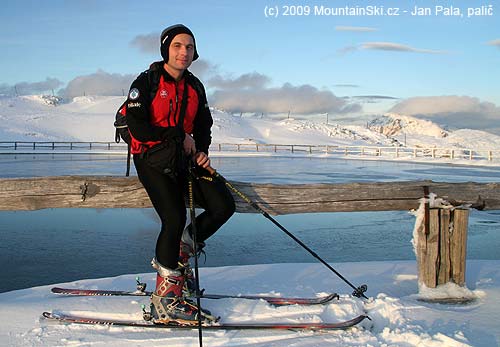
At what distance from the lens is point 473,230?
8602 mm

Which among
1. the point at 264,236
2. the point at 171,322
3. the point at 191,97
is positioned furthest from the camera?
the point at 264,236

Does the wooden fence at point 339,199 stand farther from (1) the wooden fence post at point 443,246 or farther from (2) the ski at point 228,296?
(2) the ski at point 228,296

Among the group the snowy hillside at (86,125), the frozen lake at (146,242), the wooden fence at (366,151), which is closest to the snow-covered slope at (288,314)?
the frozen lake at (146,242)

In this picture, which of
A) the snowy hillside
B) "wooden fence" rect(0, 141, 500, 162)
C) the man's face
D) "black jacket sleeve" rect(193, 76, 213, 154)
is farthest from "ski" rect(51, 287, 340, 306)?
the snowy hillside

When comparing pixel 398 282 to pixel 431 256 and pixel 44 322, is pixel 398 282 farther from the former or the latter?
pixel 44 322

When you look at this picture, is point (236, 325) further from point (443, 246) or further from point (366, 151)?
point (366, 151)

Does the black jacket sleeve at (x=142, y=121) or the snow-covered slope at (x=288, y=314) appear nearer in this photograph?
the snow-covered slope at (x=288, y=314)

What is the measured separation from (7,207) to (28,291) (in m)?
0.71

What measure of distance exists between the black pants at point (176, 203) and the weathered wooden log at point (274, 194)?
0.57m

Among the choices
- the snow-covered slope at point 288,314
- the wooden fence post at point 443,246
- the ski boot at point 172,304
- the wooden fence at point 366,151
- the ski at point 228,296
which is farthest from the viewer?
the wooden fence at point 366,151

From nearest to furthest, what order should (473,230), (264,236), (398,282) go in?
(398,282)
(264,236)
(473,230)

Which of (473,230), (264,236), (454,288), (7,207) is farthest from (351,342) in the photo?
(473,230)

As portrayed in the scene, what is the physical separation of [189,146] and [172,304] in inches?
41.9

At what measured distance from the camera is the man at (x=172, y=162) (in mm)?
3436
